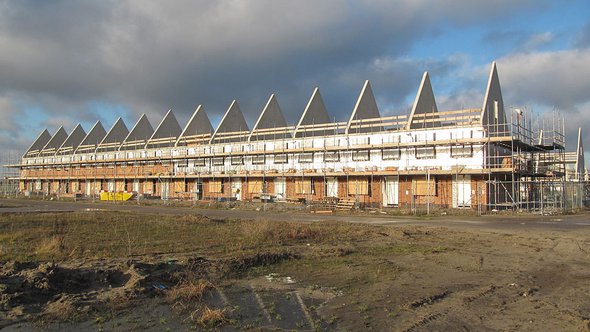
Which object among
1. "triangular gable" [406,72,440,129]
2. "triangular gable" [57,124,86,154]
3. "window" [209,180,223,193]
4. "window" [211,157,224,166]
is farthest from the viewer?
"triangular gable" [57,124,86,154]

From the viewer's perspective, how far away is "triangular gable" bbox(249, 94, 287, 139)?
50.5 meters

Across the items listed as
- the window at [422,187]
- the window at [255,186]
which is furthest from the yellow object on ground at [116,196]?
the window at [422,187]

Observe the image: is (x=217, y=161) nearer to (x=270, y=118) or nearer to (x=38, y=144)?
(x=270, y=118)

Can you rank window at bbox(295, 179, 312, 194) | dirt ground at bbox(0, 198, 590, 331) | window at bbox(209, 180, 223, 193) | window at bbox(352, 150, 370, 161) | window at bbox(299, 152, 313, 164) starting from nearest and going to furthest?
dirt ground at bbox(0, 198, 590, 331) < window at bbox(352, 150, 370, 161) < window at bbox(295, 179, 312, 194) < window at bbox(299, 152, 313, 164) < window at bbox(209, 180, 223, 193)

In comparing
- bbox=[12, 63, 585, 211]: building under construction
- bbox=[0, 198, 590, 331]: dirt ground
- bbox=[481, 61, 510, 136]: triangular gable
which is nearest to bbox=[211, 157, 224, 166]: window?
bbox=[12, 63, 585, 211]: building under construction

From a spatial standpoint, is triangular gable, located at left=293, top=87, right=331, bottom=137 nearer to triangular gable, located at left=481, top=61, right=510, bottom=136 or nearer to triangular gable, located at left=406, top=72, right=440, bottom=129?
triangular gable, located at left=406, top=72, right=440, bottom=129

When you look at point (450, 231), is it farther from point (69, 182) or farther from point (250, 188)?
point (69, 182)

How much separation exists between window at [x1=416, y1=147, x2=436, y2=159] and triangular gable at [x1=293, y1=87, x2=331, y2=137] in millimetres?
12630

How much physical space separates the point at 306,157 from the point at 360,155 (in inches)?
228

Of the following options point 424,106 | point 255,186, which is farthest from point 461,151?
point 255,186

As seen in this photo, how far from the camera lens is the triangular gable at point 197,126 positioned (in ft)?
191

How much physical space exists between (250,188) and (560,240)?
34941 mm

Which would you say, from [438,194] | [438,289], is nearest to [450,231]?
[438,289]

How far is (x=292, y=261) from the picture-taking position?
1151cm
